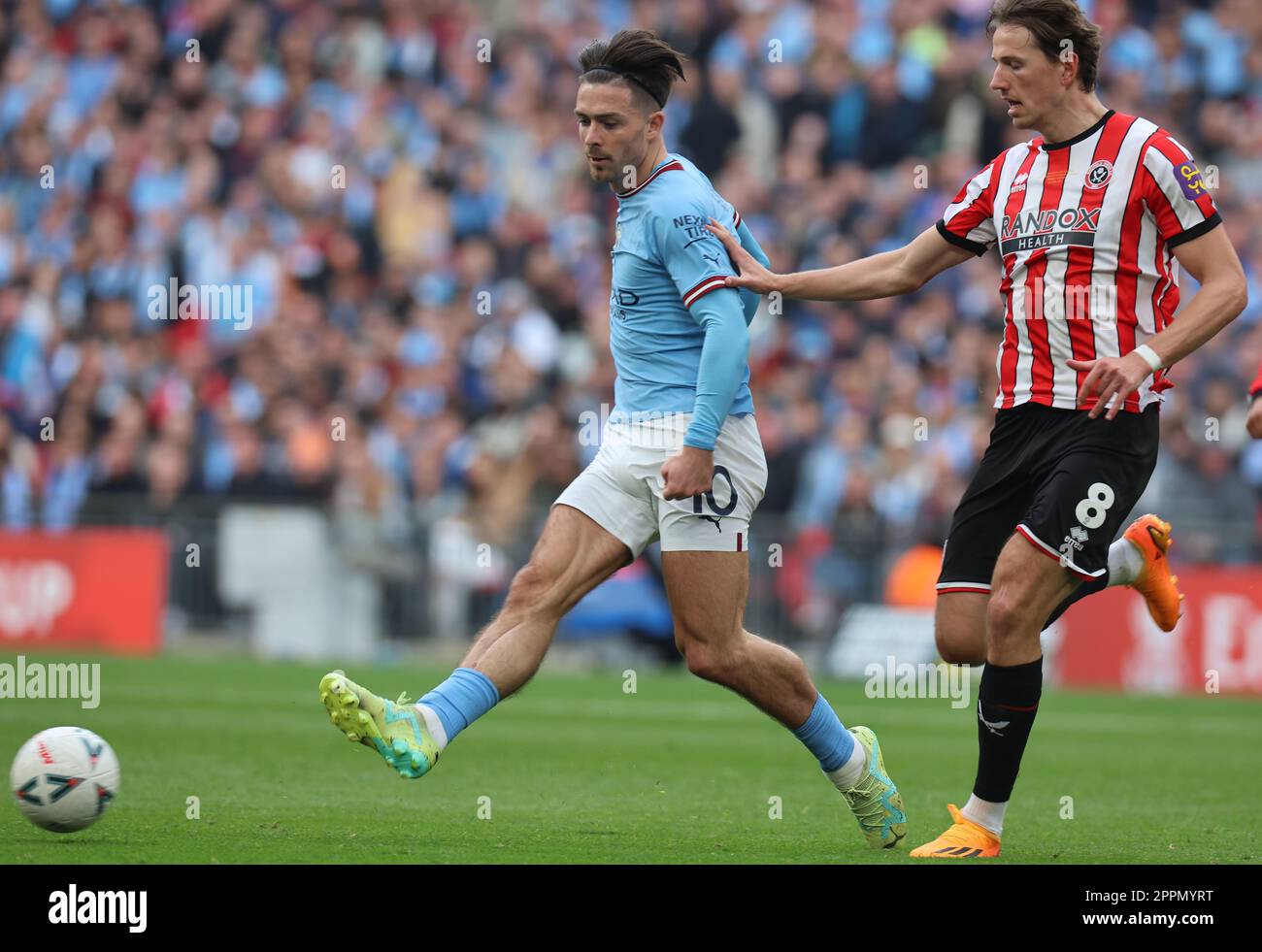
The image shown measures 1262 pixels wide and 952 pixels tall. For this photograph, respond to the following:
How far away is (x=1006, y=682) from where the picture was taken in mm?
7262

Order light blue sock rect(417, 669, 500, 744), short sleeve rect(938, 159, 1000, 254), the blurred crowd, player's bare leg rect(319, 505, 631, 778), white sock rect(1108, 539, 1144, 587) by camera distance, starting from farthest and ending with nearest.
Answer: the blurred crowd
white sock rect(1108, 539, 1144, 587)
short sleeve rect(938, 159, 1000, 254)
light blue sock rect(417, 669, 500, 744)
player's bare leg rect(319, 505, 631, 778)

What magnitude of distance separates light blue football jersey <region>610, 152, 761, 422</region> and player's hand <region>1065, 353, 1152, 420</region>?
1.26m

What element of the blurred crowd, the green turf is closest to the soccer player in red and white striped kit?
the green turf

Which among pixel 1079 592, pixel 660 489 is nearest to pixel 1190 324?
pixel 1079 592

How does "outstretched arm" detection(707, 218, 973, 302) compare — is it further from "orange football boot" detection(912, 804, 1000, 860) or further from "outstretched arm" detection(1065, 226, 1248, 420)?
"orange football boot" detection(912, 804, 1000, 860)

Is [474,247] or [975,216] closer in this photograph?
[975,216]

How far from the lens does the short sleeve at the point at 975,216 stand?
302 inches

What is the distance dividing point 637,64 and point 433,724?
99.6 inches

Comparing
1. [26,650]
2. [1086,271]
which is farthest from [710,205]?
[26,650]

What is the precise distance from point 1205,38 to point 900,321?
5.07 m

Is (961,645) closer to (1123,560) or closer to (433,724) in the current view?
(1123,560)

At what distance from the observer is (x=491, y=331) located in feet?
69.3

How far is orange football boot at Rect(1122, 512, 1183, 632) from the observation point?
8359 millimetres
